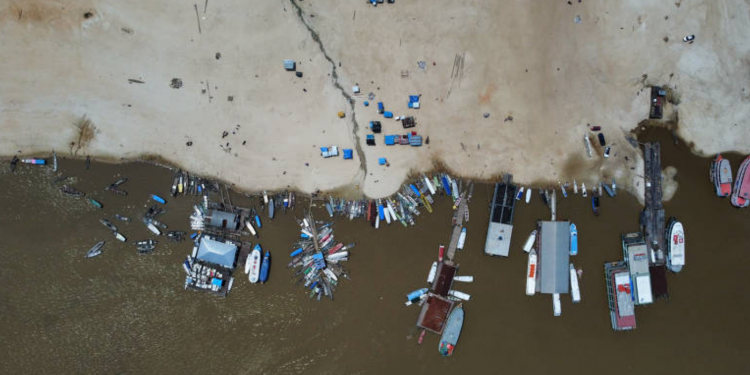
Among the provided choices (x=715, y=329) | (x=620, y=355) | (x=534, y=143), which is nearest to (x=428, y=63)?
(x=534, y=143)

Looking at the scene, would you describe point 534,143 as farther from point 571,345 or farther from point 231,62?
point 231,62

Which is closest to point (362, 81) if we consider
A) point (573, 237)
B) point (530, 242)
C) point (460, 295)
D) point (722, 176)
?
point (530, 242)

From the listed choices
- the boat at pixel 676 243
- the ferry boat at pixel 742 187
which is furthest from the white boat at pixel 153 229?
the ferry boat at pixel 742 187

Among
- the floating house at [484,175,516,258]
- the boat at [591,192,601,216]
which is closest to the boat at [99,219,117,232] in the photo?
the floating house at [484,175,516,258]

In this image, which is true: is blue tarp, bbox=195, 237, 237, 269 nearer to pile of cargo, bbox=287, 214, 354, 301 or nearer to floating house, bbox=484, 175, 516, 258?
pile of cargo, bbox=287, 214, 354, 301

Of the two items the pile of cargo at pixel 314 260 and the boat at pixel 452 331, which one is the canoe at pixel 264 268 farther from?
the boat at pixel 452 331

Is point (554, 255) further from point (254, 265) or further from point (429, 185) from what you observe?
point (254, 265)
